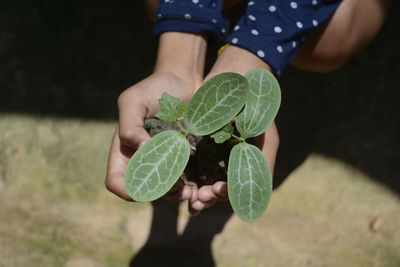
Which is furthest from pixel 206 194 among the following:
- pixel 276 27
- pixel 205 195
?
pixel 276 27

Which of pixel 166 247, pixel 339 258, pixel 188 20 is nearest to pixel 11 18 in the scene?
pixel 188 20

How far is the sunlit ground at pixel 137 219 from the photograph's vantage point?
52.2 inches

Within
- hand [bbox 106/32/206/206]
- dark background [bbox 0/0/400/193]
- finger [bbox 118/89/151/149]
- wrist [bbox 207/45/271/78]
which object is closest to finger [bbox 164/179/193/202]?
hand [bbox 106/32/206/206]

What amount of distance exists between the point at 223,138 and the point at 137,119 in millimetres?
187

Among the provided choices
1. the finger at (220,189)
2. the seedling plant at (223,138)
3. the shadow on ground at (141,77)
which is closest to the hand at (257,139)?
the finger at (220,189)

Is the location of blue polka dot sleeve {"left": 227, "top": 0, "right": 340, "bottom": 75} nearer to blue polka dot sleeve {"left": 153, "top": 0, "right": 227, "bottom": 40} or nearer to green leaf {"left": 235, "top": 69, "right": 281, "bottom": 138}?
blue polka dot sleeve {"left": 153, "top": 0, "right": 227, "bottom": 40}

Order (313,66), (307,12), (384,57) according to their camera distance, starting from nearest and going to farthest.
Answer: (307,12)
(313,66)
(384,57)

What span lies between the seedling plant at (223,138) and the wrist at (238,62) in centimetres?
20

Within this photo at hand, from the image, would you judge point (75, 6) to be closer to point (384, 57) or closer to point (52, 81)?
point (52, 81)

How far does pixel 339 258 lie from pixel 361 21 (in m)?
0.62

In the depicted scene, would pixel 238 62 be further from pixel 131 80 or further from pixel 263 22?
pixel 131 80

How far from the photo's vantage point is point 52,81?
1.46 meters

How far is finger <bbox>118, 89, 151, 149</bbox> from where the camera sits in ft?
2.97

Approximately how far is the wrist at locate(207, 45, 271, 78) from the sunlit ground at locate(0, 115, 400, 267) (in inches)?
17.6
